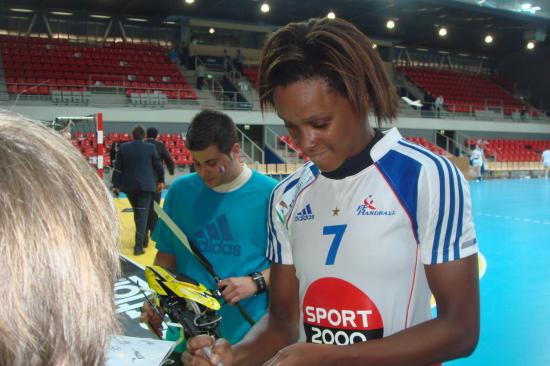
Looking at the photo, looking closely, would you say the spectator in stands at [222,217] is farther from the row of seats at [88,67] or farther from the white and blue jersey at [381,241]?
the row of seats at [88,67]

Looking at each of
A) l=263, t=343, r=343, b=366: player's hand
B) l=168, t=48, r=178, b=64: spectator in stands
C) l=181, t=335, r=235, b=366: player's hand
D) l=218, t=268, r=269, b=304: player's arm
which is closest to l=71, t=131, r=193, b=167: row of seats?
l=168, t=48, r=178, b=64: spectator in stands

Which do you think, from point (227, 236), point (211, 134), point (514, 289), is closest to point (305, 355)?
point (227, 236)

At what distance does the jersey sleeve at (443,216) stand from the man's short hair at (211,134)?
115 centimetres

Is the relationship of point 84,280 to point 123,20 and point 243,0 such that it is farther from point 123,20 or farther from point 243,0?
point 123,20

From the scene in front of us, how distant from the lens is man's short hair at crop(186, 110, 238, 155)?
215cm

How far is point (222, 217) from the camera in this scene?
2016 mm

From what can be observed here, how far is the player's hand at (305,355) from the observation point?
985 mm

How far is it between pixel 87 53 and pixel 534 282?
18814 mm

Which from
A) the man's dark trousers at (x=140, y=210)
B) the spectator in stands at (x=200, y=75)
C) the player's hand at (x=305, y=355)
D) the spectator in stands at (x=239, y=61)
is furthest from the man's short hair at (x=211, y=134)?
the spectator in stands at (x=239, y=61)

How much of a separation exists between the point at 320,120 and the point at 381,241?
32 centimetres

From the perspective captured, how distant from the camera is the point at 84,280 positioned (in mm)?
444

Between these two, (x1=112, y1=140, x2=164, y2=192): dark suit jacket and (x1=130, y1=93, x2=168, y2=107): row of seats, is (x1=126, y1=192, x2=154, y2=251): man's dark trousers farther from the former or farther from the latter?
(x1=130, y1=93, x2=168, y2=107): row of seats

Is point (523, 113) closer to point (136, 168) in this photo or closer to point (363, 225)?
point (136, 168)

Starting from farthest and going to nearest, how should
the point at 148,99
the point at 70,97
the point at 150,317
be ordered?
the point at 148,99 → the point at 70,97 → the point at 150,317
